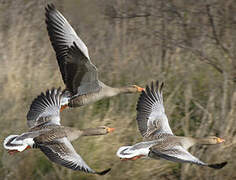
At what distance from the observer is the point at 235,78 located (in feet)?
30.2

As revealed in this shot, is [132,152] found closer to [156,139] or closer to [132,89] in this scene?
[156,139]

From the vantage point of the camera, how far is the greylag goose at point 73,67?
8484mm

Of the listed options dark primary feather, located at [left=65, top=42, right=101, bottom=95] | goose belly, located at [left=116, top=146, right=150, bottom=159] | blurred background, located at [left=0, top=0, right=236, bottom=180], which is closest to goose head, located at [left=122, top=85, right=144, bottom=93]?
blurred background, located at [left=0, top=0, right=236, bottom=180]

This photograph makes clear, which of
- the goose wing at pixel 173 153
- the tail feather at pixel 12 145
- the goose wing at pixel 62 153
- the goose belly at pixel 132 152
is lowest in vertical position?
the goose belly at pixel 132 152

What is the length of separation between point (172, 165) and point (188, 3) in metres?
2.55

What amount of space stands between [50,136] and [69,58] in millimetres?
1371

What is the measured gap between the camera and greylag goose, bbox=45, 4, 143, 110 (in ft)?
27.8

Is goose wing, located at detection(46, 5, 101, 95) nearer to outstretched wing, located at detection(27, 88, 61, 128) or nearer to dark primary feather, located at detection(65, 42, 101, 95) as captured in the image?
dark primary feather, located at detection(65, 42, 101, 95)

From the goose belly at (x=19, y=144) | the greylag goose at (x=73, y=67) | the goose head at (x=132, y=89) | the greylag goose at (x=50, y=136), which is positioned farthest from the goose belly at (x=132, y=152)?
the goose head at (x=132, y=89)

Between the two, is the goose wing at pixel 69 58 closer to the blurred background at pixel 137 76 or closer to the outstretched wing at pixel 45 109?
the outstretched wing at pixel 45 109

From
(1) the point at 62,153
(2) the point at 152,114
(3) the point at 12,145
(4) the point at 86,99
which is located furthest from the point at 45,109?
(2) the point at 152,114

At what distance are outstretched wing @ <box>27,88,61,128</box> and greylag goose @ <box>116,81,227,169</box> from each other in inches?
47.2

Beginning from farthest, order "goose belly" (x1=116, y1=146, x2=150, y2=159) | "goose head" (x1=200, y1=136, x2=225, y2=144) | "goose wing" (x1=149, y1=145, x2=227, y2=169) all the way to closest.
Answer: "goose head" (x1=200, y1=136, x2=225, y2=144), "goose belly" (x1=116, y1=146, x2=150, y2=159), "goose wing" (x1=149, y1=145, x2=227, y2=169)

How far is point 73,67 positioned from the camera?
8570 millimetres
